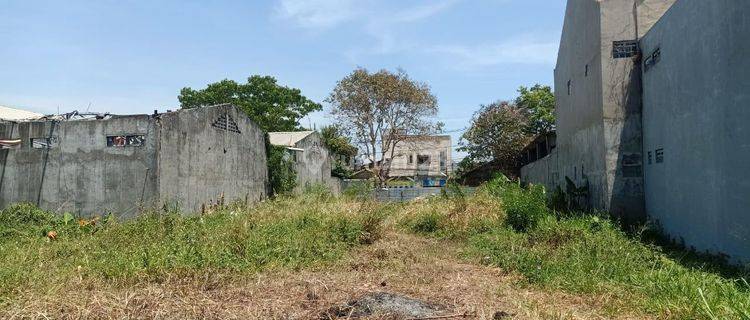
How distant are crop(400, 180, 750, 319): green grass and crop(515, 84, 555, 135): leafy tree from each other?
16836 mm

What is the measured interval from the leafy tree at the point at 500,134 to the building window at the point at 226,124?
15205 millimetres

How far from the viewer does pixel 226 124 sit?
17.0 m

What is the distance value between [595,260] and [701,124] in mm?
2660

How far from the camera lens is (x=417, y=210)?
45.2ft

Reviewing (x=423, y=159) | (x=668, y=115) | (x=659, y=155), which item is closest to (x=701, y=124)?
(x=668, y=115)

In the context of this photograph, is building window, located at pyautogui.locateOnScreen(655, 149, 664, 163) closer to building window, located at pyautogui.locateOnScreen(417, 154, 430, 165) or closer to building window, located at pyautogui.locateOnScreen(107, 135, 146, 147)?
building window, located at pyautogui.locateOnScreen(107, 135, 146, 147)

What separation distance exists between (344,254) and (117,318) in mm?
4250

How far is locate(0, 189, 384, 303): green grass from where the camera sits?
6285 mm

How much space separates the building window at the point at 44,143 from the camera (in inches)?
517

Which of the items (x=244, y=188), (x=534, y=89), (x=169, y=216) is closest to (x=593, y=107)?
(x=169, y=216)

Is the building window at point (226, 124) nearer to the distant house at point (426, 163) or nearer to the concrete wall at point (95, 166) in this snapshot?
the concrete wall at point (95, 166)

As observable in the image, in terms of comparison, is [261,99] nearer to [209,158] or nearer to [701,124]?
[209,158]

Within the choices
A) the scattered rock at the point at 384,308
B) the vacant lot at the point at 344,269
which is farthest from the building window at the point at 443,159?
the scattered rock at the point at 384,308

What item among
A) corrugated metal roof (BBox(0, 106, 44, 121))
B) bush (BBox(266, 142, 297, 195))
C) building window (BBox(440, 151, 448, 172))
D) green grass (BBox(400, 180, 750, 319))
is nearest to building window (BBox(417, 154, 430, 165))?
building window (BBox(440, 151, 448, 172))
